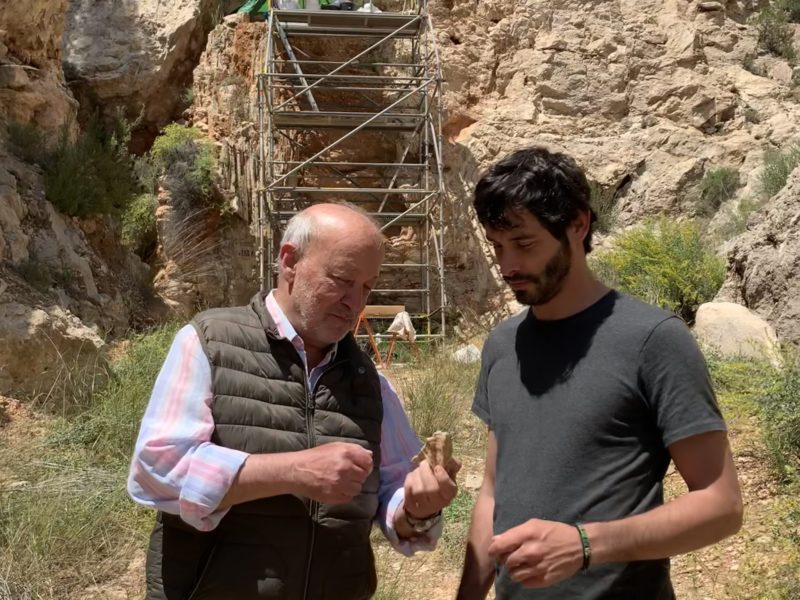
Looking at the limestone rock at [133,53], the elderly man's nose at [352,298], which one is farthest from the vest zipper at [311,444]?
the limestone rock at [133,53]

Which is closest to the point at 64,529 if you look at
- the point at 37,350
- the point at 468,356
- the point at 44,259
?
the point at 37,350

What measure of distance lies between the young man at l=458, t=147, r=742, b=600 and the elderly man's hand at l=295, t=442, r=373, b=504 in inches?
10.8

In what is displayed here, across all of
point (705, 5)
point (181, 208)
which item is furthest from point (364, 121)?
point (705, 5)

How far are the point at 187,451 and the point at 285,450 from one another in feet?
0.67

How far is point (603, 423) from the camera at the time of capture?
1397mm

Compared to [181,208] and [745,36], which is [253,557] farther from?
[745,36]

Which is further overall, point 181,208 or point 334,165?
point 334,165

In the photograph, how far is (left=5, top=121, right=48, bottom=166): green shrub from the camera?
5754mm

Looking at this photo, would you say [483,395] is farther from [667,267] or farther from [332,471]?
[667,267]

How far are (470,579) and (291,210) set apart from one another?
9641 mm

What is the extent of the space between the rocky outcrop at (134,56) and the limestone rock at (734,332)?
8.37 metres

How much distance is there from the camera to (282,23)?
10.5 metres

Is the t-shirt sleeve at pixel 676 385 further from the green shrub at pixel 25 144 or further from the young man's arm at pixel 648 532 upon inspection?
the green shrub at pixel 25 144

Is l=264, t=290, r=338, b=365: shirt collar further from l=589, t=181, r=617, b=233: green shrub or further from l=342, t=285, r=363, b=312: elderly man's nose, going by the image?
l=589, t=181, r=617, b=233: green shrub
